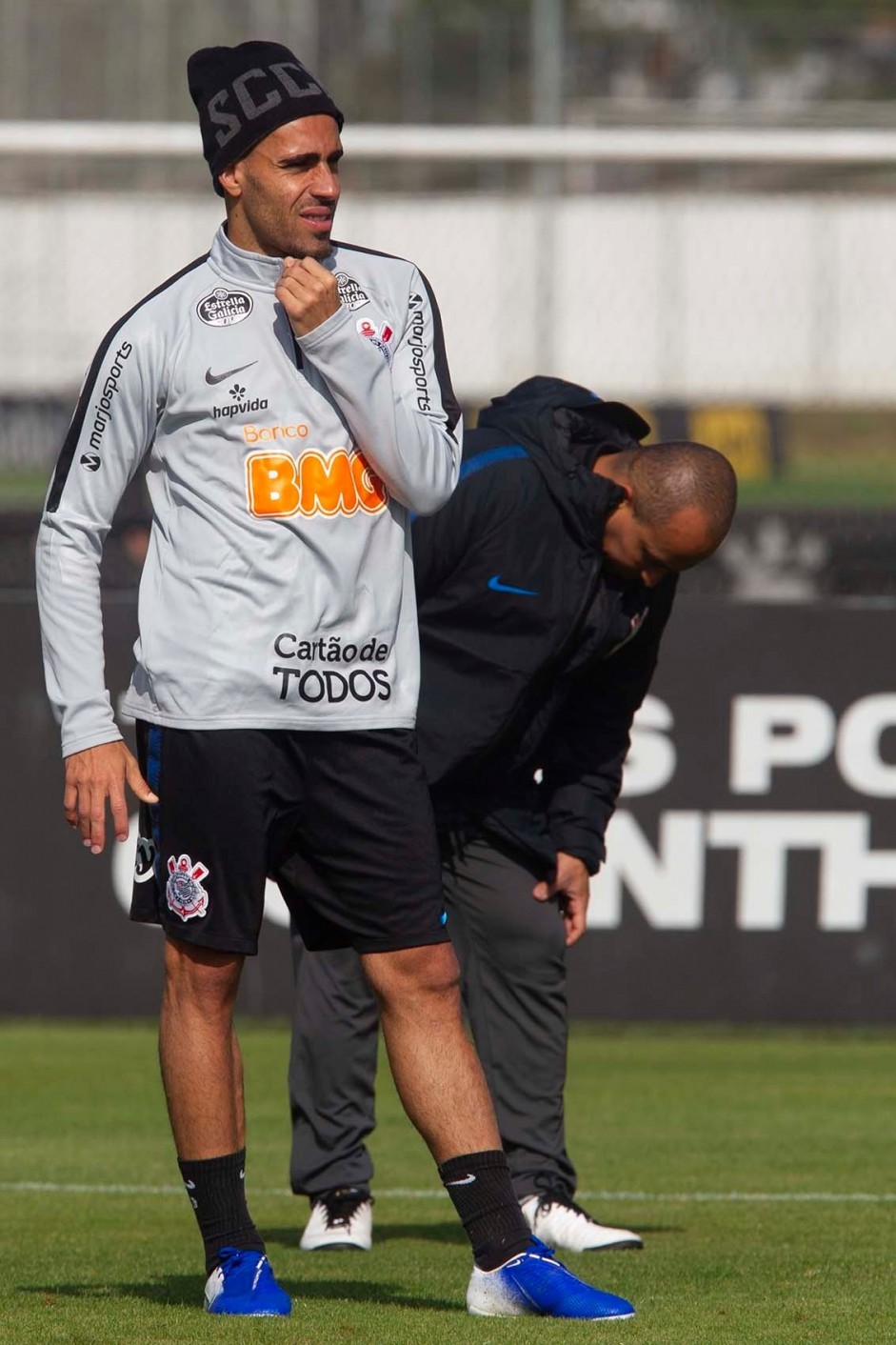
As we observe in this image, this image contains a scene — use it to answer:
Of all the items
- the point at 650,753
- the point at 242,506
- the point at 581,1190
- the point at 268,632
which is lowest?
the point at 581,1190

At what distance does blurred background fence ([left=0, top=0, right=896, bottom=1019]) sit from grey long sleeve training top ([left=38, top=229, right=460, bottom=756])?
14.1 feet

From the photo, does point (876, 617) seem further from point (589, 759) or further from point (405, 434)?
point (405, 434)

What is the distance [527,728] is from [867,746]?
3354 mm

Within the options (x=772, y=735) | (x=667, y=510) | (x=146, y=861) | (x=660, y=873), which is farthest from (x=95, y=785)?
(x=772, y=735)

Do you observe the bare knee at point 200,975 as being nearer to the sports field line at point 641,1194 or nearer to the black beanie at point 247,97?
the black beanie at point 247,97

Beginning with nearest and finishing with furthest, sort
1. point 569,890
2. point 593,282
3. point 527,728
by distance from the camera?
point 527,728, point 569,890, point 593,282

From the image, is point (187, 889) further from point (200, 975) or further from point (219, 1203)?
point (219, 1203)

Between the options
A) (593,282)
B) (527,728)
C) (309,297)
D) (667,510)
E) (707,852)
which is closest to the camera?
(309,297)

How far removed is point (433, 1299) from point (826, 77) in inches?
930

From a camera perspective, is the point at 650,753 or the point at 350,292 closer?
the point at 350,292

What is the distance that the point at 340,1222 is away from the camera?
5109 mm

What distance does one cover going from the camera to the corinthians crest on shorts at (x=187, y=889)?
387 centimetres

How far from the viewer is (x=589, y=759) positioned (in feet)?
17.6

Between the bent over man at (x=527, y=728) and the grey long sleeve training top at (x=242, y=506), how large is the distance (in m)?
1.06
